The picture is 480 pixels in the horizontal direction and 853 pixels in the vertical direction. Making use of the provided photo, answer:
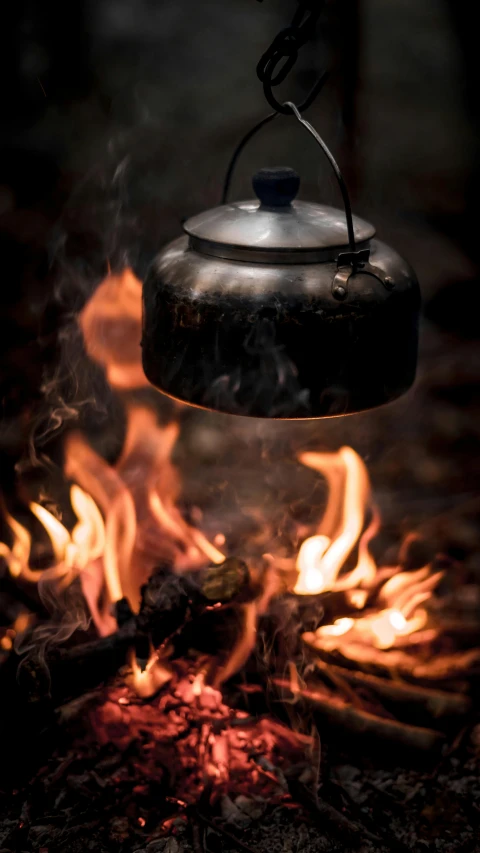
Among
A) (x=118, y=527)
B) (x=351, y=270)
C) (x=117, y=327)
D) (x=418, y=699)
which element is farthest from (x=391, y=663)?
(x=351, y=270)

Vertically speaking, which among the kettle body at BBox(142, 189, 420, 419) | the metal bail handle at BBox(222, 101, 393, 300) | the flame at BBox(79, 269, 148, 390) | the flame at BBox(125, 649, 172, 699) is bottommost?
the flame at BBox(125, 649, 172, 699)

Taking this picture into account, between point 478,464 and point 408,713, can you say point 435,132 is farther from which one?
point 408,713

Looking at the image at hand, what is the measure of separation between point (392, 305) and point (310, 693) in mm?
1788

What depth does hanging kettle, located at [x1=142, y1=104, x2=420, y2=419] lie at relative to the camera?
1775mm

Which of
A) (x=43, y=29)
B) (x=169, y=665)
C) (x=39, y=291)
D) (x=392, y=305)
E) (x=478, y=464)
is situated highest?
(x=43, y=29)

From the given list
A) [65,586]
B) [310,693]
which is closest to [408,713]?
[310,693]

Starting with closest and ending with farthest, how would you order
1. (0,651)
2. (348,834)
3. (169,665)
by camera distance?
(348,834), (0,651), (169,665)

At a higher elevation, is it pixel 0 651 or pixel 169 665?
pixel 0 651

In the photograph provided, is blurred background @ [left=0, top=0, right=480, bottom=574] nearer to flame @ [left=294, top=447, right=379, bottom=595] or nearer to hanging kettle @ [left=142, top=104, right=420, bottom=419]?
flame @ [left=294, top=447, right=379, bottom=595]

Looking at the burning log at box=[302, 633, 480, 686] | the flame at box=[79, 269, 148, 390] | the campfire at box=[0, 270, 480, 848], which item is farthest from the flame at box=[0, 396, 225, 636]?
the burning log at box=[302, 633, 480, 686]

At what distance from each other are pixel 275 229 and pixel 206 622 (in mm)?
1847

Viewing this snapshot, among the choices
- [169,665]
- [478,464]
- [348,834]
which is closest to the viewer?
[348,834]

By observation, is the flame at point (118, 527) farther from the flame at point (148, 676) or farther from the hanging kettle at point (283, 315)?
the hanging kettle at point (283, 315)

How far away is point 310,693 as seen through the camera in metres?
3.11
